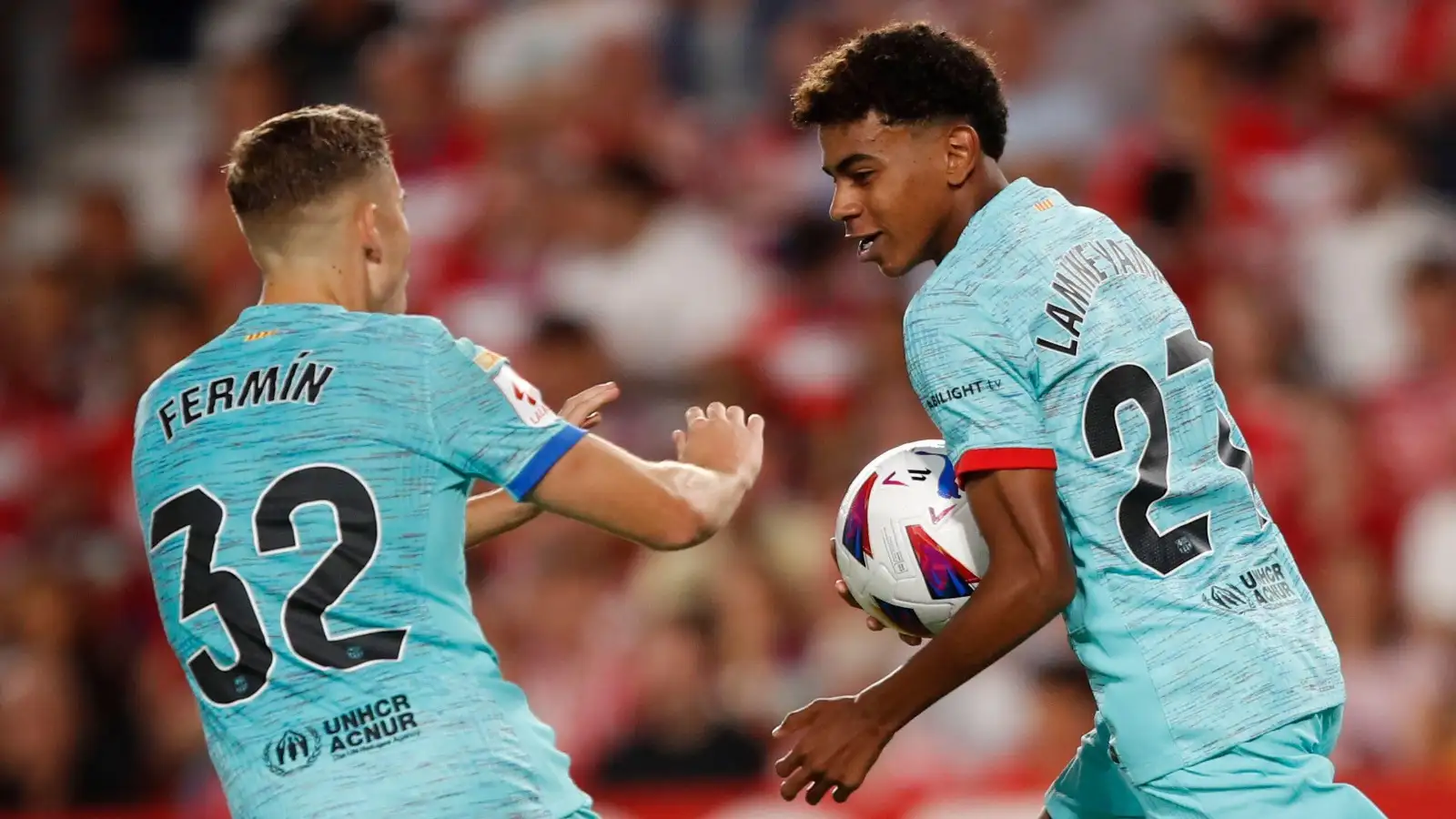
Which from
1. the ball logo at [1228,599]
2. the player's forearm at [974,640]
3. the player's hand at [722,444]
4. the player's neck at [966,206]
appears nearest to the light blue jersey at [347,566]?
the player's hand at [722,444]

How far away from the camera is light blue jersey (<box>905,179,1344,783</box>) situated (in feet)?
11.3

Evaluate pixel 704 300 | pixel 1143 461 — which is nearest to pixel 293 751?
pixel 1143 461

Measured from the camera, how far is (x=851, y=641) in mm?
7203

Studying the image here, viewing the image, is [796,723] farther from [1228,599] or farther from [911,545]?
[1228,599]

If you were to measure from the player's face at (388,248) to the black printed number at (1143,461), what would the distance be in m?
1.38

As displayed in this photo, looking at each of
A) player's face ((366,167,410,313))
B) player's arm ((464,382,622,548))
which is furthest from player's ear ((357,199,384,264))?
player's arm ((464,382,622,548))

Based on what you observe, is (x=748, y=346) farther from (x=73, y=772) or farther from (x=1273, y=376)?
(x=73, y=772)

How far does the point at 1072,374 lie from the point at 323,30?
769 centimetres

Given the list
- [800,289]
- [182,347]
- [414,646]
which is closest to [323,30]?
[182,347]

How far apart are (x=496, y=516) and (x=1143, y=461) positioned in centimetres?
148

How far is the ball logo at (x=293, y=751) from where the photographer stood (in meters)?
3.33

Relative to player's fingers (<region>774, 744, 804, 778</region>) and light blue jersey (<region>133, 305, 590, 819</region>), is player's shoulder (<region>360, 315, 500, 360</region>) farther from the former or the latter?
player's fingers (<region>774, 744, 804, 778</region>)

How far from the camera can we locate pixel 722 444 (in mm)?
3812

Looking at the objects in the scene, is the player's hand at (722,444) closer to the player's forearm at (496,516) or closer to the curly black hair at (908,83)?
the player's forearm at (496,516)
